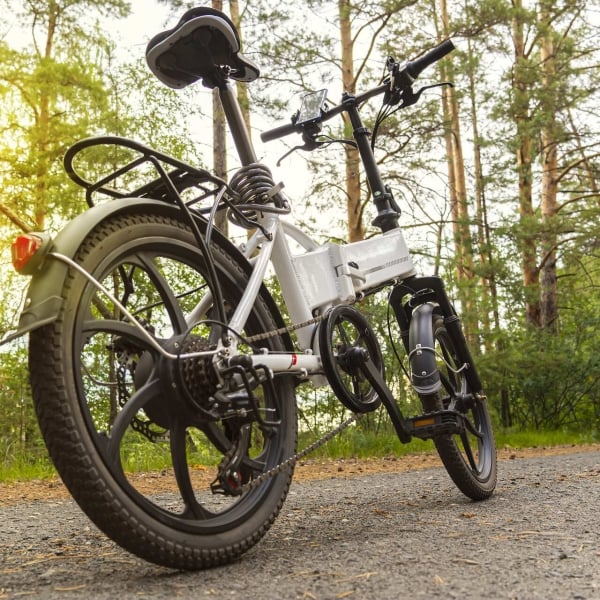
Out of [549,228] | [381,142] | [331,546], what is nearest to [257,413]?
[331,546]

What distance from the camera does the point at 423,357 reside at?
3100 millimetres

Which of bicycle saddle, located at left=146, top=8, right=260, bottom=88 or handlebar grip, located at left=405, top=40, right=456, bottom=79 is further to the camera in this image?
handlebar grip, located at left=405, top=40, right=456, bottom=79

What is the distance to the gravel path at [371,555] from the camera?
5.56 ft

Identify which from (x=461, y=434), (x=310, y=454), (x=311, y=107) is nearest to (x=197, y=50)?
(x=311, y=107)

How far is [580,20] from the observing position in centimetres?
1424

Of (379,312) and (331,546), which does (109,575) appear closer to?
(331,546)

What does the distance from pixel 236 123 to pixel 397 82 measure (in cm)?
104

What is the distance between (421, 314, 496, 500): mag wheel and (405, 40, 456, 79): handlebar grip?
3.84 ft

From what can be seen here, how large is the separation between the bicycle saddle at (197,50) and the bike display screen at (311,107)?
2.12 feet

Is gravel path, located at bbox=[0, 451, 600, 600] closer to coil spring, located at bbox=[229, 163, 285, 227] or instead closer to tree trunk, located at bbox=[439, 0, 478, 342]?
coil spring, located at bbox=[229, 163, 285, 227]

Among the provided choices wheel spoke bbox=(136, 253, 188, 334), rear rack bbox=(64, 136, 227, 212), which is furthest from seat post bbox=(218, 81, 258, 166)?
wheel spoke bbox=(136, 253, 188, 334)

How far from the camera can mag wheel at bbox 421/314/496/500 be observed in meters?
3.08

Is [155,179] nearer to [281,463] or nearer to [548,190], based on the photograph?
[281,463]

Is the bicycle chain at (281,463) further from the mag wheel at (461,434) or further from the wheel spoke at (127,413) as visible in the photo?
the mag wheel at (461,434)
